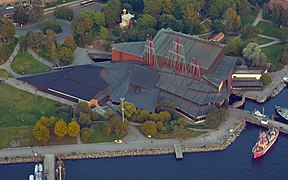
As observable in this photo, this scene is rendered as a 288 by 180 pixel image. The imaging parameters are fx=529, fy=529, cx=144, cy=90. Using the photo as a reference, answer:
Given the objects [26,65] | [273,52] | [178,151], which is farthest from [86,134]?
[273,52]

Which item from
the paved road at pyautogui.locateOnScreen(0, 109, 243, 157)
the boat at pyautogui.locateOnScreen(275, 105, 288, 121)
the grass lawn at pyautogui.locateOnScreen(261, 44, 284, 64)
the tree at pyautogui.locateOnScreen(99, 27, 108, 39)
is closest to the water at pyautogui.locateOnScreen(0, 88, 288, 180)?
the paved road at pyautogui.locateOnScreen(0, 109, 243, 157)

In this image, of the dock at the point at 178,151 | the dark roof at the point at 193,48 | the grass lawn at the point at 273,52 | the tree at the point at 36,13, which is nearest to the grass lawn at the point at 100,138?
the dock at the point at 178,151

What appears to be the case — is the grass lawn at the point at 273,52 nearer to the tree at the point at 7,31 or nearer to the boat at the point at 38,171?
the tree at the point at 7,31

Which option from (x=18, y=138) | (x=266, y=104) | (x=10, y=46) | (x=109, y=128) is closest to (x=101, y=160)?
(x=109, y=128)

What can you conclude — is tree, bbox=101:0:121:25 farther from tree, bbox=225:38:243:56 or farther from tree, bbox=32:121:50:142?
tree, bbox=32:121:50:142

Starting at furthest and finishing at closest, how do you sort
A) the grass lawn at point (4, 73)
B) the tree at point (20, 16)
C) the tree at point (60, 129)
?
1. the tree at point (20, 16)
2. the grass lawn at point (4, 73)
3. the tree at point (60, 129)

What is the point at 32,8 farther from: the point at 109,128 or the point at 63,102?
the point at 109,128

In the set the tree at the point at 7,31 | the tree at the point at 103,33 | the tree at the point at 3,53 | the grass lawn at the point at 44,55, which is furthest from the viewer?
the tree at the point at 103,33
